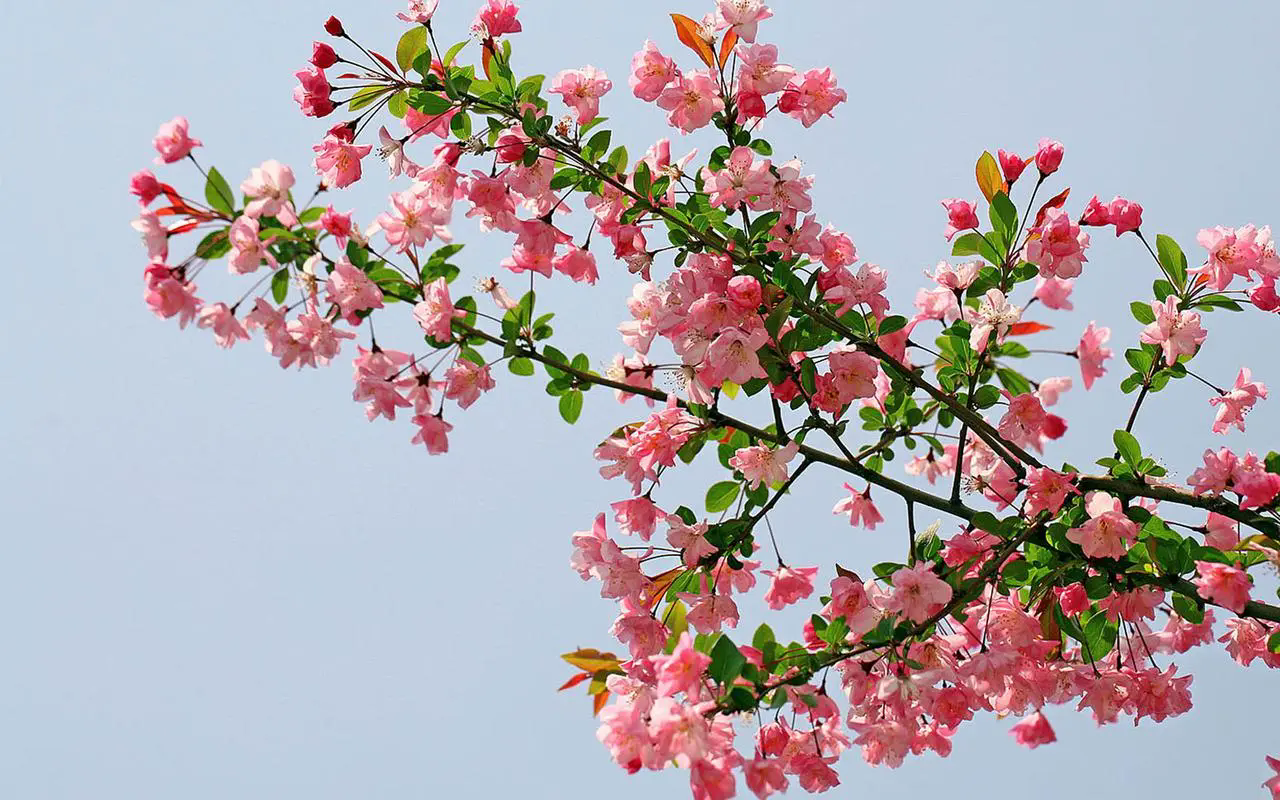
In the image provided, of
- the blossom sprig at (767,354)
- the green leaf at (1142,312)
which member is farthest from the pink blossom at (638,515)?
the green leaf at (1142,312)

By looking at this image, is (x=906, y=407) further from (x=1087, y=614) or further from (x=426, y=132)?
(x=426, y=132)

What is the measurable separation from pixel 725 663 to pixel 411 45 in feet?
3.80

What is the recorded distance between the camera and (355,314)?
1888 millimetres

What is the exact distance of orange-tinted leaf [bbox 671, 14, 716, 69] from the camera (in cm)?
211

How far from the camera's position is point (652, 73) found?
84.6 inches

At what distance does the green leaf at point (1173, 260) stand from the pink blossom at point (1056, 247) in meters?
→ 0.14

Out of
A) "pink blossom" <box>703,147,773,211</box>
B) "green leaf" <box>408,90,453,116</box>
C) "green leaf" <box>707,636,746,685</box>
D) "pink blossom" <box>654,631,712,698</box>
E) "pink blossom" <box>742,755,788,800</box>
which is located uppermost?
"green leaf" <box>408,90,453,116</box>

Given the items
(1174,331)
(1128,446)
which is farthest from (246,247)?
(1174,331)

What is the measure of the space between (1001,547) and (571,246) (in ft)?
3.08

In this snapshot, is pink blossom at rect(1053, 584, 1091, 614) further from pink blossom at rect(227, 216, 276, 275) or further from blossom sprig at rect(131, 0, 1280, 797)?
pink blossom at rect(227, 216, 276, 275)

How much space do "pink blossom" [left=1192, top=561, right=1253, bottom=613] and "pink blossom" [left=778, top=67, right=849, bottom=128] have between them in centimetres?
102

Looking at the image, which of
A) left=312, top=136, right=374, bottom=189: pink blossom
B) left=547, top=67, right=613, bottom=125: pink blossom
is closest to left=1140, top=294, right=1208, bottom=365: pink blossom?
left=547, top=67, right=613, bottom=125: pink blossom

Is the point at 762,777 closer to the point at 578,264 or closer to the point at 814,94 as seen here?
the point at 578,264

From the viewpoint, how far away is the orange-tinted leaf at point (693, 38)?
82.9 inches
